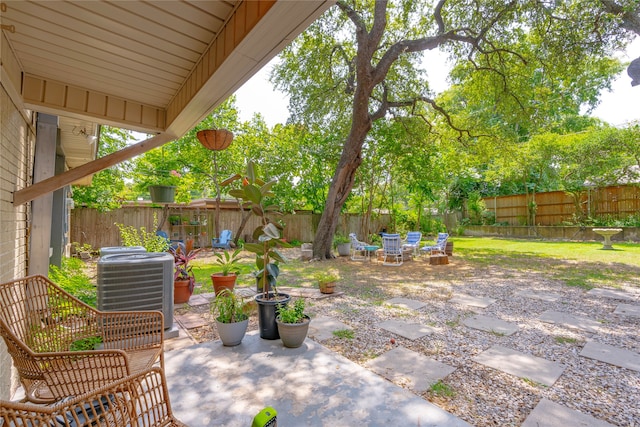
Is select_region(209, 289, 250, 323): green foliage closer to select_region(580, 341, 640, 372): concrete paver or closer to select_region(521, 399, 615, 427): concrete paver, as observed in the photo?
select_region(521, 399, 615, 427): concrete paver

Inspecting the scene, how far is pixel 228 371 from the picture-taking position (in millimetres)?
2359

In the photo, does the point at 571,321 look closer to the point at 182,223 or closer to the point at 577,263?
the point at 577,263

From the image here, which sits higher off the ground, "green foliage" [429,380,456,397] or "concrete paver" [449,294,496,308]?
"concrete paver" [449,294,496,308]

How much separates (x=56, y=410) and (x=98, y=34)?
181 cm

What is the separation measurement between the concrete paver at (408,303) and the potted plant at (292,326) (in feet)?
6.52

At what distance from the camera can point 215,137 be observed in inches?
135

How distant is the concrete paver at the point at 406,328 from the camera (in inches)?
126

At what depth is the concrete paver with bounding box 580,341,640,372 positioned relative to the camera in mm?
2570

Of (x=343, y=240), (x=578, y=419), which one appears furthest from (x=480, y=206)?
(x=578, y=419)

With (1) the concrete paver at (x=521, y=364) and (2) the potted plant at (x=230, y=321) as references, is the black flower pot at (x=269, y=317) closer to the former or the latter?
(2) the potted plant at (x=230, y=321)

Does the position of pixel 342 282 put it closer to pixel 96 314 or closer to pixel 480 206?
pixel 96 314

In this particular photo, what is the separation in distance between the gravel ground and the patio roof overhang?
2293 mm

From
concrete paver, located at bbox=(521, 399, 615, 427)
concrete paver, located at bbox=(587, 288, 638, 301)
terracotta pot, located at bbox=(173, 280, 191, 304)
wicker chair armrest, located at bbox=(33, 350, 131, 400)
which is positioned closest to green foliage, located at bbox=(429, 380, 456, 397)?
concrete paver, located at bbox=(521, 399, 615, 427)

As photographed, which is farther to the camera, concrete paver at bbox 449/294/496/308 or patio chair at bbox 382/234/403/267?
patio chair at bbox 382/234/403/267
